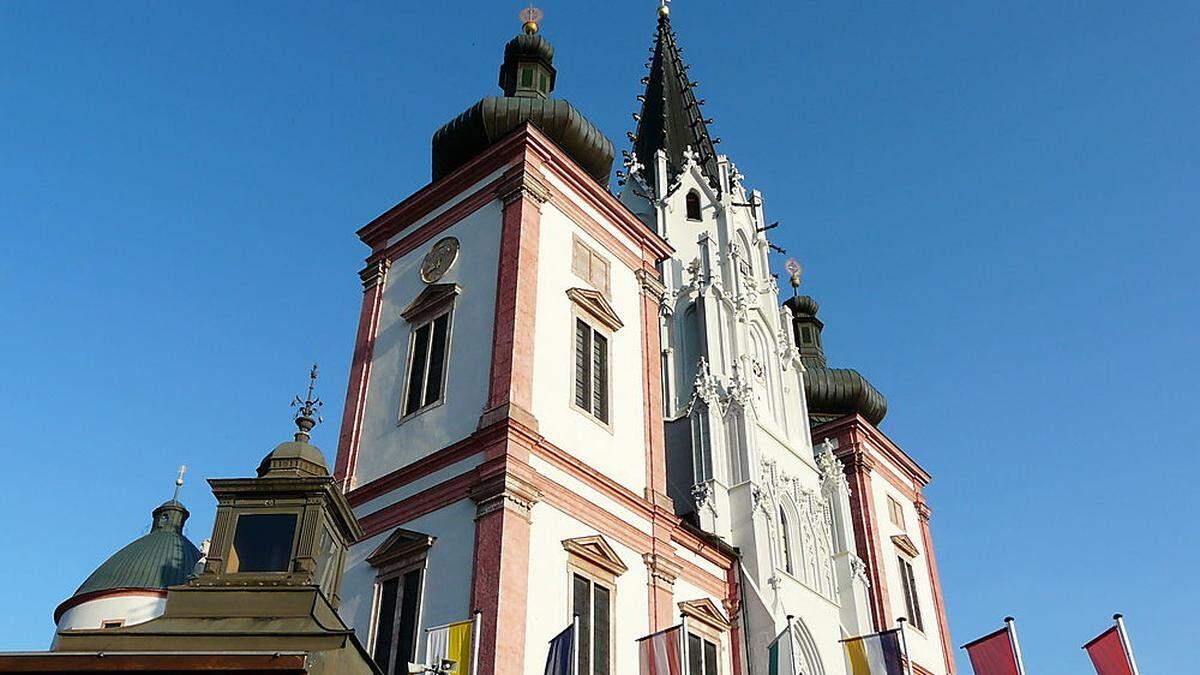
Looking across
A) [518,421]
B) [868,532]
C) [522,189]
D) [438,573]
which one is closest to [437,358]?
[518,421]

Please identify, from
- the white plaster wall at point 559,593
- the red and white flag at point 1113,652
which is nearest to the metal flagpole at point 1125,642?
the red and white flag at point 1113,652

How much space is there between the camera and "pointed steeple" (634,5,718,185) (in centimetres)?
3916

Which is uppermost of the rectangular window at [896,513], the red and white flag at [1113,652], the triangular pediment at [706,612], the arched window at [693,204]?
the arched window at [693,204]

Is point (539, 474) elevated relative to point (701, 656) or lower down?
elevated

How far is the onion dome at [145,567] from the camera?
34000mm

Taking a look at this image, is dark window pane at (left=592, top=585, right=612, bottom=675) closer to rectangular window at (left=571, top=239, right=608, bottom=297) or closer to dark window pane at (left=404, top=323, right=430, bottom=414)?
dark window pane at (left=404, top=323, right=430, bottom=414)

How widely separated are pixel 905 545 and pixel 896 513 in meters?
1.37

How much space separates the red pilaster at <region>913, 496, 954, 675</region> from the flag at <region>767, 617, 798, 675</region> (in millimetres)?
15347

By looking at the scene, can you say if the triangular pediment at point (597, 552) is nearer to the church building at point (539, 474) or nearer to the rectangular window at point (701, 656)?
the church building at point (539, 474)

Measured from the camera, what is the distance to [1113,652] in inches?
625

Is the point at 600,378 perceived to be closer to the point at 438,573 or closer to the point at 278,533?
the point at 438,573

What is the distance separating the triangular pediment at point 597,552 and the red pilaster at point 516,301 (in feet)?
7.47

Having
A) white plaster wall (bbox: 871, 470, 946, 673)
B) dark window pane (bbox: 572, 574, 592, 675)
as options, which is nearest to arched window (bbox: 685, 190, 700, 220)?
white plaster wall (bbox: 871, 470, 946, 673)

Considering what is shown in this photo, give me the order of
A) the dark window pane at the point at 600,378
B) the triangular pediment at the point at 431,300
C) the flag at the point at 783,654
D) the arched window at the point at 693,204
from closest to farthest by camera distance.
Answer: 1. the flag at the point at 783,654
2. the dark window pane at the point at 600,378
3. the triangular pediment at the point at 431,300
4. the arched window at the point at 693,204
